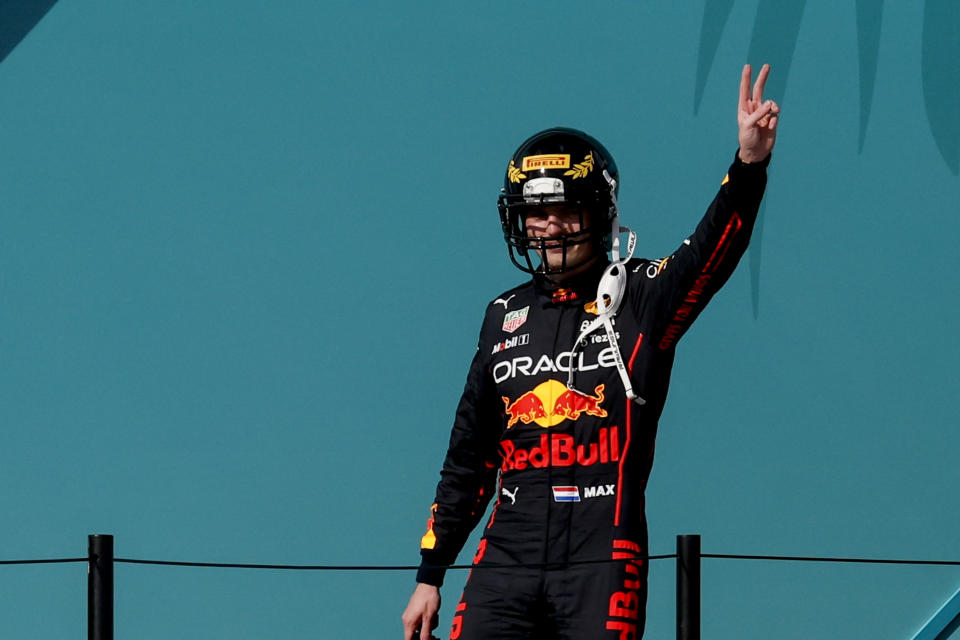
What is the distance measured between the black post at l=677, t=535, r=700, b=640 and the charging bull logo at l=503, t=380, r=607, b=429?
0.21 meters

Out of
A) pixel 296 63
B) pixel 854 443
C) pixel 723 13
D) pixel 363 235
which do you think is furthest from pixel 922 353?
pixel 296 63

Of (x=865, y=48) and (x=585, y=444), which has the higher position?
(x=865, y=48)

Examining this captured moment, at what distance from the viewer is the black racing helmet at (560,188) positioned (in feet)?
6.88

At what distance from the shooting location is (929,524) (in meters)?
3.09

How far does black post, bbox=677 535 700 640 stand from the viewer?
6.46 ft

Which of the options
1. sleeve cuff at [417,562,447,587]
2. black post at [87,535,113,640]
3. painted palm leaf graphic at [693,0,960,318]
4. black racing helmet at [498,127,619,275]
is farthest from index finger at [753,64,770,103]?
painted palm leaf graphic at [693,0,960,318]

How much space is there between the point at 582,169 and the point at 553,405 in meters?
0.36

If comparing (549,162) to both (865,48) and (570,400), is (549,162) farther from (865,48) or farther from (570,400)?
(865,48)

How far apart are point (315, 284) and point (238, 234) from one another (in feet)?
0.67

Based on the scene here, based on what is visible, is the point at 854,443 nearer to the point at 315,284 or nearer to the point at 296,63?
the point at 315,284

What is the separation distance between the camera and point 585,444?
1999mm

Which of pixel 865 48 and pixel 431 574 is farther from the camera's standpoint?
pixel 865 48

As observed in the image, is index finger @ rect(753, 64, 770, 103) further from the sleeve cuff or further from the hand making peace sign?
the sleeve cuff

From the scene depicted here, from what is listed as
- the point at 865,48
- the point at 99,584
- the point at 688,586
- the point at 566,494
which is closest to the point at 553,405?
the point at 566,494
